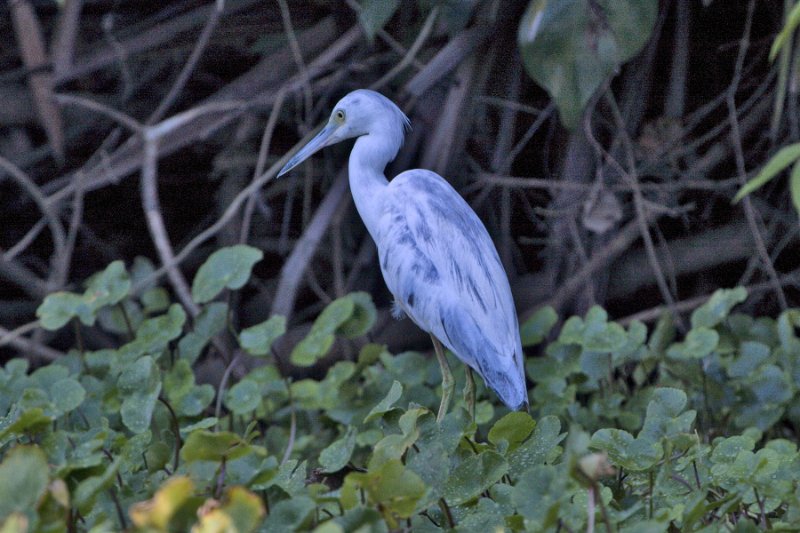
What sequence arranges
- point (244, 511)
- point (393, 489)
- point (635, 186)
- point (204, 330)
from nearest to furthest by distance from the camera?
point (244, 511), point (393, 489), point (204, 330), point (635, 186)

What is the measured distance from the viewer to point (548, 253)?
8.94 ft

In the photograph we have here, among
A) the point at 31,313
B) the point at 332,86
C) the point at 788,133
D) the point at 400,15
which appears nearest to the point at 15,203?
the point at 31,313

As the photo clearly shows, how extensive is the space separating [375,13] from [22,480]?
145cm

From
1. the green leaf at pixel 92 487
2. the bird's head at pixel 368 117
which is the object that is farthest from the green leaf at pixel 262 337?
the green leaf at pixel 92 487

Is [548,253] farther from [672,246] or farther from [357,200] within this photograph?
[357,200]

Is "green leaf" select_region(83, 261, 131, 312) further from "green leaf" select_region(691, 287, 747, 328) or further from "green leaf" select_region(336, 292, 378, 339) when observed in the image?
"green leaf" select_region(691, 287, 747, 328)

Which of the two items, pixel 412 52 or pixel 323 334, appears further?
pixel 412 52

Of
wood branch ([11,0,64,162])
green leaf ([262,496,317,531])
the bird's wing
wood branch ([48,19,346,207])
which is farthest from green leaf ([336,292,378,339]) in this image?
wood branch ([11,0,64,162])

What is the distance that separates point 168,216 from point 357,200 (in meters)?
1.30

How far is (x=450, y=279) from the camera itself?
6.01 ft

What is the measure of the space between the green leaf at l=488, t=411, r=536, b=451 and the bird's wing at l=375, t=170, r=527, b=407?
1.25 ft

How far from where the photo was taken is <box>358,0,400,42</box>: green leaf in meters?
2.20

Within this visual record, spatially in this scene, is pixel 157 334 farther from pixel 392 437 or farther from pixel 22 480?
pixel 22 480

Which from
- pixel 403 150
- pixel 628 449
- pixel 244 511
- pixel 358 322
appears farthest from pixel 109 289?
pixel 244 511
